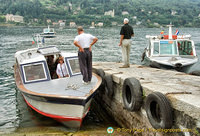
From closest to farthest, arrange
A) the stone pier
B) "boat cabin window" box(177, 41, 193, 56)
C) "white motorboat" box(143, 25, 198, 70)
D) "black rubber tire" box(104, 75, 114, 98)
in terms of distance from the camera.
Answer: the stone pier → "black rubber tire" box(104, 75, 114, 98) → "white motorboat" box(143, 25, 198, 70) → "boat cabin window" box(177, 41, 193, 56)

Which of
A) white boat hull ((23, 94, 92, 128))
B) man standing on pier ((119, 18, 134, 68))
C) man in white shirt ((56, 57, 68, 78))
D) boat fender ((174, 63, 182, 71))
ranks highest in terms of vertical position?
man standing on pier ((119, 18, 134, 68))

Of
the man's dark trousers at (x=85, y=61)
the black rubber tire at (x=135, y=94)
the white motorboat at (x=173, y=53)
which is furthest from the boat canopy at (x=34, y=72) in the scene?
the white motorboat at (x=173, y=53)

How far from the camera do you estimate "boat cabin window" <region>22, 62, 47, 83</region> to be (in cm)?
907

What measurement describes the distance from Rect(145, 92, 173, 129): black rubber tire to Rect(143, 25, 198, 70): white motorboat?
7.99 m

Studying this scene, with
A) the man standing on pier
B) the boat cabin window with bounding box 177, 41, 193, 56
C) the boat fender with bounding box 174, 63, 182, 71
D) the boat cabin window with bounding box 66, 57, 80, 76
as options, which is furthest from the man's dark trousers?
the boat cabin window with bounding box 177, 41, 193, 56

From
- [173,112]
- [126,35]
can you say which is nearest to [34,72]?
[126,35]

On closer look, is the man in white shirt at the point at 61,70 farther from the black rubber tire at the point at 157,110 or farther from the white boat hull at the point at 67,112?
the black rubber tire at the point at 157,110

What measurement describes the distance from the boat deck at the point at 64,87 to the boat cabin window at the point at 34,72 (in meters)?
0.30

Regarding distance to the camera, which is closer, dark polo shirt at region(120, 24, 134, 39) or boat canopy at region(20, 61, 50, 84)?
boat canopy at region(20, 61, 50, 84)

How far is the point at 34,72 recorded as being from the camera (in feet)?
30.1

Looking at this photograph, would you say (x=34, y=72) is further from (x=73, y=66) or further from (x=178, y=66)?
(x=178, y=66)

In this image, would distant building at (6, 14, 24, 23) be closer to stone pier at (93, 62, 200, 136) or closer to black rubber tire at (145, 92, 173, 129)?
stone pier at (93, 62, 200, 136)

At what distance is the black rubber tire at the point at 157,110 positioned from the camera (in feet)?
16.4

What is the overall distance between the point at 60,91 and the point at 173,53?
401 inches
